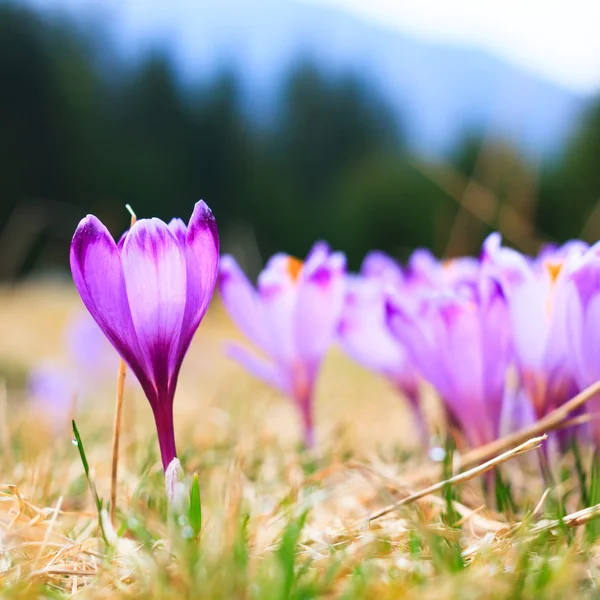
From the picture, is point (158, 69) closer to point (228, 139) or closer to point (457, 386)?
point (228, 139)

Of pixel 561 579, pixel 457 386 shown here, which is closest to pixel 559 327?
pixel 457 386

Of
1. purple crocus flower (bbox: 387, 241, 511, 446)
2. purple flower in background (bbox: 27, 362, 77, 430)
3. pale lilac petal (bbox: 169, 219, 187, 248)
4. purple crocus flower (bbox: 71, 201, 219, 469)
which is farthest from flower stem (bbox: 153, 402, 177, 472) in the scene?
purple flower in background (bbox: 27, 362, 77, 430)

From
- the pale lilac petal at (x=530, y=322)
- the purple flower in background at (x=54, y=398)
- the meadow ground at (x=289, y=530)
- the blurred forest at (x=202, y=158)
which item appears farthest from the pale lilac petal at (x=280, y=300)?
the blurred forest at (x=202, y=158)

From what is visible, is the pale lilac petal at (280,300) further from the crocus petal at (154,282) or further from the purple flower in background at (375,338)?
the crocus petal at (154,282)

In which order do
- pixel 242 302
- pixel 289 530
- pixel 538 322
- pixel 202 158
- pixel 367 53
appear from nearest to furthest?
pixel 289 530
pixel 538 322
pixel 242 302
pixel 202 158
pixel 367 53

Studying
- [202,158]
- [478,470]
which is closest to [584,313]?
[478,470]

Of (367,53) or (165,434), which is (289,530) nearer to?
(165,434)

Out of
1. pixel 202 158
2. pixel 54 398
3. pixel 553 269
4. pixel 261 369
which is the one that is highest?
pixel 553 269

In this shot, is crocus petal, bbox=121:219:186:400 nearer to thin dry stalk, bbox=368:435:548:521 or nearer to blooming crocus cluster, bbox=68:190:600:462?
blooming crocus cluster, bbox=68:190:600:462
